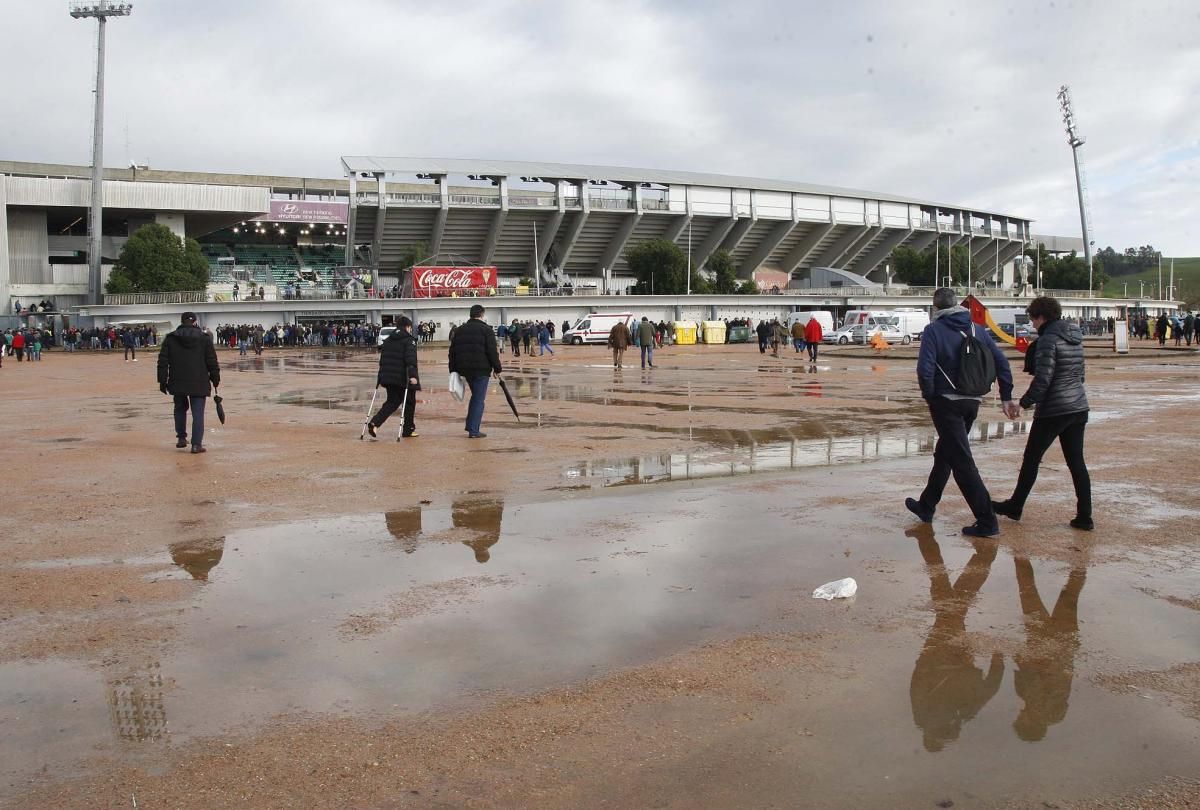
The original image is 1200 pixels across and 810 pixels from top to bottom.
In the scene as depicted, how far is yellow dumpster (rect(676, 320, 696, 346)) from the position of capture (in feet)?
200

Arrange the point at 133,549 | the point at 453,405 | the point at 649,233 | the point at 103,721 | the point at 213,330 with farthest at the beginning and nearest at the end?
1. the point at 649,233
2. the point at 213,330
3. the point at 453,405
4. the point at 133,549
5. the point at 103,721

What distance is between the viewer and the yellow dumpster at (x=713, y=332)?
200 feet

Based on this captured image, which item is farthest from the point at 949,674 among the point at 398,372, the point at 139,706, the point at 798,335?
the point at 798,335

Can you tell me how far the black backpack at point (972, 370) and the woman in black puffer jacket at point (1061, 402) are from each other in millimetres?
342

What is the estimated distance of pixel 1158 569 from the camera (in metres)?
5.55

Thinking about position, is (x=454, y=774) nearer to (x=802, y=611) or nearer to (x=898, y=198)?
(x=802, y=611)

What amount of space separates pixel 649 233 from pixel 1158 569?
81910 millimetres

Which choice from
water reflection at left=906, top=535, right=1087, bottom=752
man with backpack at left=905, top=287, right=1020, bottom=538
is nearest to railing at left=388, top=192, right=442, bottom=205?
man with backpack at left=905, top=287, right=1020, bottom=538

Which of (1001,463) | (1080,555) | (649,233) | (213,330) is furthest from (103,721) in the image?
(649,233)

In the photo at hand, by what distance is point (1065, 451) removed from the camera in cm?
677

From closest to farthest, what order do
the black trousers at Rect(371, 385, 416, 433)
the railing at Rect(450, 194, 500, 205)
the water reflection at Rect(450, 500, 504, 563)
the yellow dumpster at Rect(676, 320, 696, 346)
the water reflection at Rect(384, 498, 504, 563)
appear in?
the water reflection at Rect(450, 500, 504, 563) → the water reflection at Rect(384, 498, 504, 563) → the black trousers at Rect(371, 385, 416, 433) → the yellow dumpster at Rect(676, 320, 696, 346) → the railing at Rect(450, 194, 500, 205)

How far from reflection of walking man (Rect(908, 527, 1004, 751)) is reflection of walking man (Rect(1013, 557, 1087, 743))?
13 cm

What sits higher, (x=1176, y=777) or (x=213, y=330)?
(x=213, y=330)

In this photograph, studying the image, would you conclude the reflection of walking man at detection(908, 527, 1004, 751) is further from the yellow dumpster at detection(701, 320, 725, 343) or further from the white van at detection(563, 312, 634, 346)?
the yellow dumpster at detection(701, 320, 725, 343)
